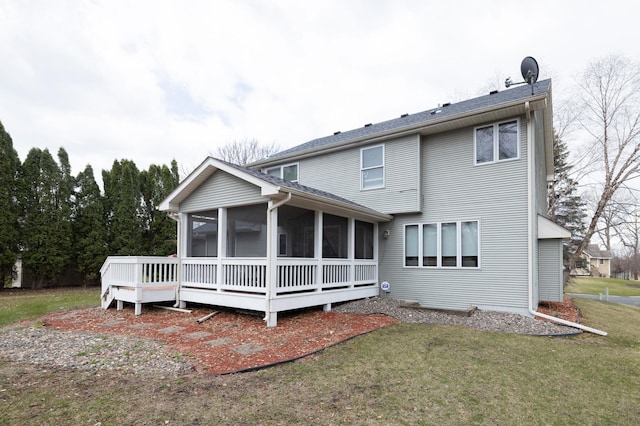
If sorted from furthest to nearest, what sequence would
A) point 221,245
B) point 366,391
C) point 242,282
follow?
point 221,245 → point 242,282 → point 366,391

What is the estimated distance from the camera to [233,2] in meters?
10.1

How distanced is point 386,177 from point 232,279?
18.2 feet

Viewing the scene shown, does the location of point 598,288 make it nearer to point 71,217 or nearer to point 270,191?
point 270,191

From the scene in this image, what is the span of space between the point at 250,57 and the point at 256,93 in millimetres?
6284

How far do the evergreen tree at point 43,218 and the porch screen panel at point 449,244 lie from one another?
15653 mm

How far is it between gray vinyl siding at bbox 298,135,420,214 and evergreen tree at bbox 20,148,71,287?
11533mm

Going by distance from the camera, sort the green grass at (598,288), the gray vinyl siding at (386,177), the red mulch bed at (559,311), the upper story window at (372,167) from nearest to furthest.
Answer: the red mulch bed at (559,311) < the gray vinyl siding at (386,177) < the upper story window at (372,167) < the green grass at (598,288)

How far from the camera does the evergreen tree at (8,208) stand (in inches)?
538

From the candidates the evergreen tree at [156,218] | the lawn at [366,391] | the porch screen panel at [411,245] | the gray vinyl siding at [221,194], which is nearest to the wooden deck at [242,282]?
the porch screen panel at [411,245]

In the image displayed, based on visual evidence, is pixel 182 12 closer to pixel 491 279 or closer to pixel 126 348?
pixel 126 348

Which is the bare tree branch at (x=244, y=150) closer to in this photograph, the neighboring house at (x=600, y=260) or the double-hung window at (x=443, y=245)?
the double-hung window at (x=443, y=245)

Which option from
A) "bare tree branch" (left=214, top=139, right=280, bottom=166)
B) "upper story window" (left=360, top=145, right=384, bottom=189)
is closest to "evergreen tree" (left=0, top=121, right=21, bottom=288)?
"upper story window" (left=360, top=145, right=384, bottom=189)

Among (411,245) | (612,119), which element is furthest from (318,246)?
(612,119)

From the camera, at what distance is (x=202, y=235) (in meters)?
9.86
